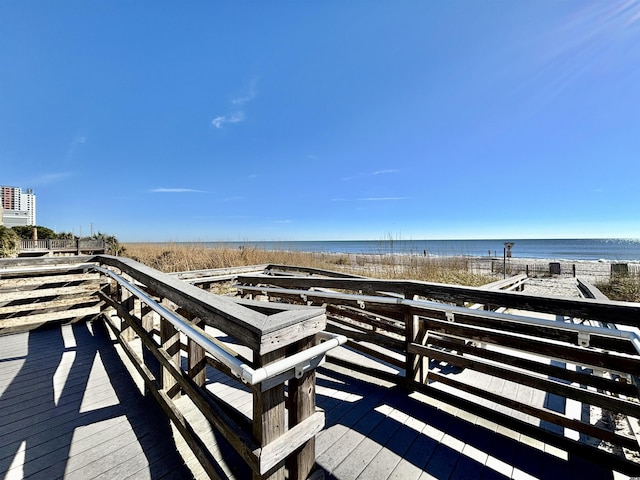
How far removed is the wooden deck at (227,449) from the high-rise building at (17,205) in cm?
4313

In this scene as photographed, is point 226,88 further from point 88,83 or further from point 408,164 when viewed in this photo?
point 408,164

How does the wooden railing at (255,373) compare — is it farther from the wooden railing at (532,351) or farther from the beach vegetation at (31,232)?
the beach vegetation at (31,232)

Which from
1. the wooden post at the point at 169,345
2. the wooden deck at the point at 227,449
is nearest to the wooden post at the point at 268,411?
the wooden deck at the point at 227,449

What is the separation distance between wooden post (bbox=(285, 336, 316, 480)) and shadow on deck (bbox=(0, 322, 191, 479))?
720mm

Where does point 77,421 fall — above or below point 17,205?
below

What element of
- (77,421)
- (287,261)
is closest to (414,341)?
(77,421)

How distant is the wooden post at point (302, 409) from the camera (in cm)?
88

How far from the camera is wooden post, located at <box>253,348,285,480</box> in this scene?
0.76 m

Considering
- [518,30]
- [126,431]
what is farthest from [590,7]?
[126,431]

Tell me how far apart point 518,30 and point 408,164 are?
232 inches

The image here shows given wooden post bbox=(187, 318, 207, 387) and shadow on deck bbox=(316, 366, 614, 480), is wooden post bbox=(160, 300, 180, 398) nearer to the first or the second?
wooden post bbox=(187, 318, 207, 387)

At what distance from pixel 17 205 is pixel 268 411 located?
55.0 meters

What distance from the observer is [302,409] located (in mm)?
890

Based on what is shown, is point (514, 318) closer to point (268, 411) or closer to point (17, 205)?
point (268, 411)
